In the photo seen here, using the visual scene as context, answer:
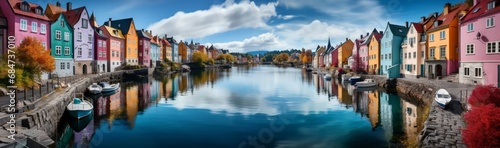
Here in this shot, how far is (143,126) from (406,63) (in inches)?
1711

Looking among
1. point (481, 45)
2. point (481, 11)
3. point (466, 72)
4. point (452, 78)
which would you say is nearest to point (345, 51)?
point (452, 78)

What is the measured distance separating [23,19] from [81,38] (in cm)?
1421

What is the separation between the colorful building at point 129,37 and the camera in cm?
6969

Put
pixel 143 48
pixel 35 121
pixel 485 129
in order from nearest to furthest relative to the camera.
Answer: pixel 485 129
pixel 35 121
pixel 143 48

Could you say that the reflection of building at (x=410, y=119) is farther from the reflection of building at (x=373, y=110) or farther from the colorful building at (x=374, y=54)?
the colorful building at (x=374, y=54)

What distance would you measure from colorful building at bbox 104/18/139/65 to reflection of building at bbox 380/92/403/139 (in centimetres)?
5728

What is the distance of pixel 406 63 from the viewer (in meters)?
48.2

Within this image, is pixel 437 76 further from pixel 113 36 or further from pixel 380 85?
pixel 113 36

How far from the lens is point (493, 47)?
2716 cm

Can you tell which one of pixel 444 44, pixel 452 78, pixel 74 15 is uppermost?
pixel 74 15

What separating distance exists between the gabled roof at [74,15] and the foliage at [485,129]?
172 ft

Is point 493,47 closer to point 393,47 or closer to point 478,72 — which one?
point 478,72

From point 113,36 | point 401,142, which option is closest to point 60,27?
point 113,36

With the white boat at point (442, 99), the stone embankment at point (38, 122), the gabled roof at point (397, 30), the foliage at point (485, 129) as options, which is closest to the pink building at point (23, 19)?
the stone embankment at point (38, 122)
